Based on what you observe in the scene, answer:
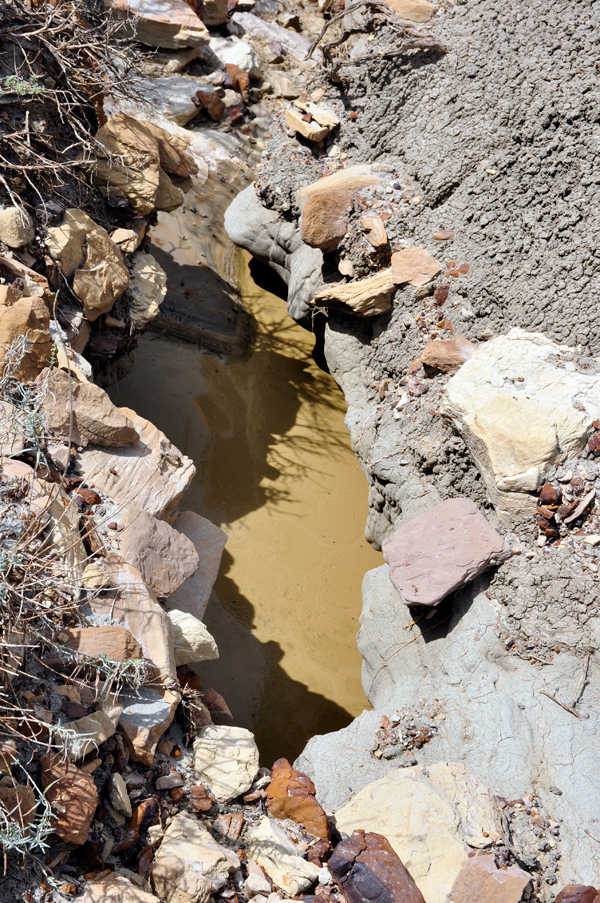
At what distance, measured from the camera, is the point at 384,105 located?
496 centimetres

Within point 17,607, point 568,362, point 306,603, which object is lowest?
point 306,603

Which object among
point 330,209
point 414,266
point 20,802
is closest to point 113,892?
point 20,802

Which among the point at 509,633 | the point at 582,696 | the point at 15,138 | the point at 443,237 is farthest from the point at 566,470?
the point at 15,138

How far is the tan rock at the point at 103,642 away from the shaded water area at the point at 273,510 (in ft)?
5.27

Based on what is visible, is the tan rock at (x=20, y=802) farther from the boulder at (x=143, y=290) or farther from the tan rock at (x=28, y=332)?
the boulder at (x=143, y=290)

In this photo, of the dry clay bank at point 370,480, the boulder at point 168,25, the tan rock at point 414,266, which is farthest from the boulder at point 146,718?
the boulder at point 168,25

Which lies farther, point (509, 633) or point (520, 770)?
point (509, 633)

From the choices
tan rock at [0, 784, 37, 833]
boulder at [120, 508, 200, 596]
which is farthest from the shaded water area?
tan rock at [0, 784, 37, 833]

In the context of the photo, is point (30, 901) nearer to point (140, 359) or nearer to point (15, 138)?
point (15, 138)

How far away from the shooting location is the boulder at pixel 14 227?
376 centimetres

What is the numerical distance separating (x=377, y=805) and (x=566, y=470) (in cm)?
189

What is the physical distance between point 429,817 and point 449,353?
2.51m

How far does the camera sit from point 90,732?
2.63m

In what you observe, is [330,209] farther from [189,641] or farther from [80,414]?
[189,641]
